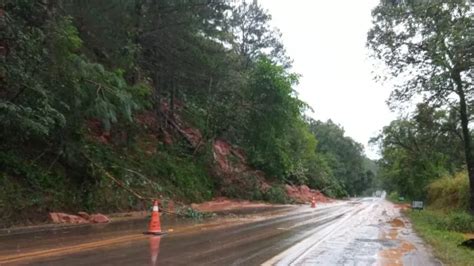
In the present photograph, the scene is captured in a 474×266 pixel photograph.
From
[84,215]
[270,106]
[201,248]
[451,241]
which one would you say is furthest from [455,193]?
[201,248]

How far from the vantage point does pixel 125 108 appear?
21203 millimetres

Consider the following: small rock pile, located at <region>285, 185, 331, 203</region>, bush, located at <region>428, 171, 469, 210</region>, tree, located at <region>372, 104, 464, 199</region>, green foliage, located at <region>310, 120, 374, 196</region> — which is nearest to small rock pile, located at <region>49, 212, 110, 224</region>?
tree, located at <region>372, 104, 464, 199</region>

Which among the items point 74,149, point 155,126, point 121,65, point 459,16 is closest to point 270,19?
point 155,126

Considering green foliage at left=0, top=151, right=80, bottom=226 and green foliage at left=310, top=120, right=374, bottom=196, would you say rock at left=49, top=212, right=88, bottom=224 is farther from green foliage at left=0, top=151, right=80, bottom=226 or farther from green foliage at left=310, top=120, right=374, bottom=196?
green foliage at left=310, top=120, right=374, bottom=196

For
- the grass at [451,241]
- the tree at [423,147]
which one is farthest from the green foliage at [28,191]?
the tree at [423,147]

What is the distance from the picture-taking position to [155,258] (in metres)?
10.1

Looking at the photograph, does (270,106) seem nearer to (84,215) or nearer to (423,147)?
(423,147)

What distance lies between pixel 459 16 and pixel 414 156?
5410 cm

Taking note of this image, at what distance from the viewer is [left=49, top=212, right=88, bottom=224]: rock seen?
57.2 feet

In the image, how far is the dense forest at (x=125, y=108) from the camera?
57.1 feet

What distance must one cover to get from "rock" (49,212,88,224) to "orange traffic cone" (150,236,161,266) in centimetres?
511

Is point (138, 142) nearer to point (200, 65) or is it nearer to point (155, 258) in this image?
point (200, 65)

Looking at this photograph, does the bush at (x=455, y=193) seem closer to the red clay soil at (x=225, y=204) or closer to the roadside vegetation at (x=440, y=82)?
the roadside vegetation at (x=440, y=82)

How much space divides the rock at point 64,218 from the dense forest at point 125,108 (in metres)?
0.53
